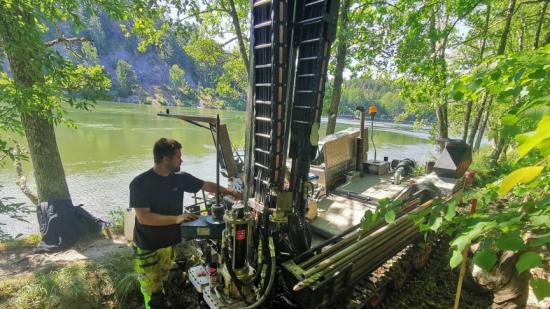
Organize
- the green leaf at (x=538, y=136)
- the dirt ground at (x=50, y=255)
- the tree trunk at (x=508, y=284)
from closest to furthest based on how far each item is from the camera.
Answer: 1. the green leaf at (x=538, y=136)
2. the tree trunk at (x=508, y=284)
3. the dirt ground at (x=50, y=255)

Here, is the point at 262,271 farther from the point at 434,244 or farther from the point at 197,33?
the point at 197,33

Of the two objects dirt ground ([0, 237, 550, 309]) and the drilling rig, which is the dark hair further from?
dirt ground ([0, 237, 550, 309])

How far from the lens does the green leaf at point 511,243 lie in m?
1.13

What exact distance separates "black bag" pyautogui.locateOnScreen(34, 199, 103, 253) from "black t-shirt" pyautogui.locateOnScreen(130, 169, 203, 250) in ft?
14.3

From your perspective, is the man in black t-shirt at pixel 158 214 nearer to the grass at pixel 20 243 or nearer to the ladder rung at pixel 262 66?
the ladder rung at pixel 262 66

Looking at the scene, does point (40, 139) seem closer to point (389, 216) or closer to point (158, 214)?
point (158, 214)

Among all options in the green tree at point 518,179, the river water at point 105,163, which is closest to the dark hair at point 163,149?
the green tree at point 518,179

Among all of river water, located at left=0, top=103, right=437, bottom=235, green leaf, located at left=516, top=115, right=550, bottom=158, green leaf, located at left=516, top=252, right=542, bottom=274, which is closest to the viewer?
green leaf, located at left=516, top=115, right=550, bottom=158

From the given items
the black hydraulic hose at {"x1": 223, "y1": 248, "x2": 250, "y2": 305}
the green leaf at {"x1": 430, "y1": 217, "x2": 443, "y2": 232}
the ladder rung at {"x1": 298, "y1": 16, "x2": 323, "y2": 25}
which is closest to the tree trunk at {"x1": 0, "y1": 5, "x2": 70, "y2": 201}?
the black hydraulic hose at {"x1": 223, "y1": 248, "x2": 250, "y2": 305}

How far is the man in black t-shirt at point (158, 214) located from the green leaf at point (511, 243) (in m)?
3.02

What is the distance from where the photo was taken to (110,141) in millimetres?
24078

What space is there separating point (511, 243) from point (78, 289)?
5.14m

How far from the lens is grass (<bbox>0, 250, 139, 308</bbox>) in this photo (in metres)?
3.99

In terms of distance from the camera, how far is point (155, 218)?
11.0 ft
